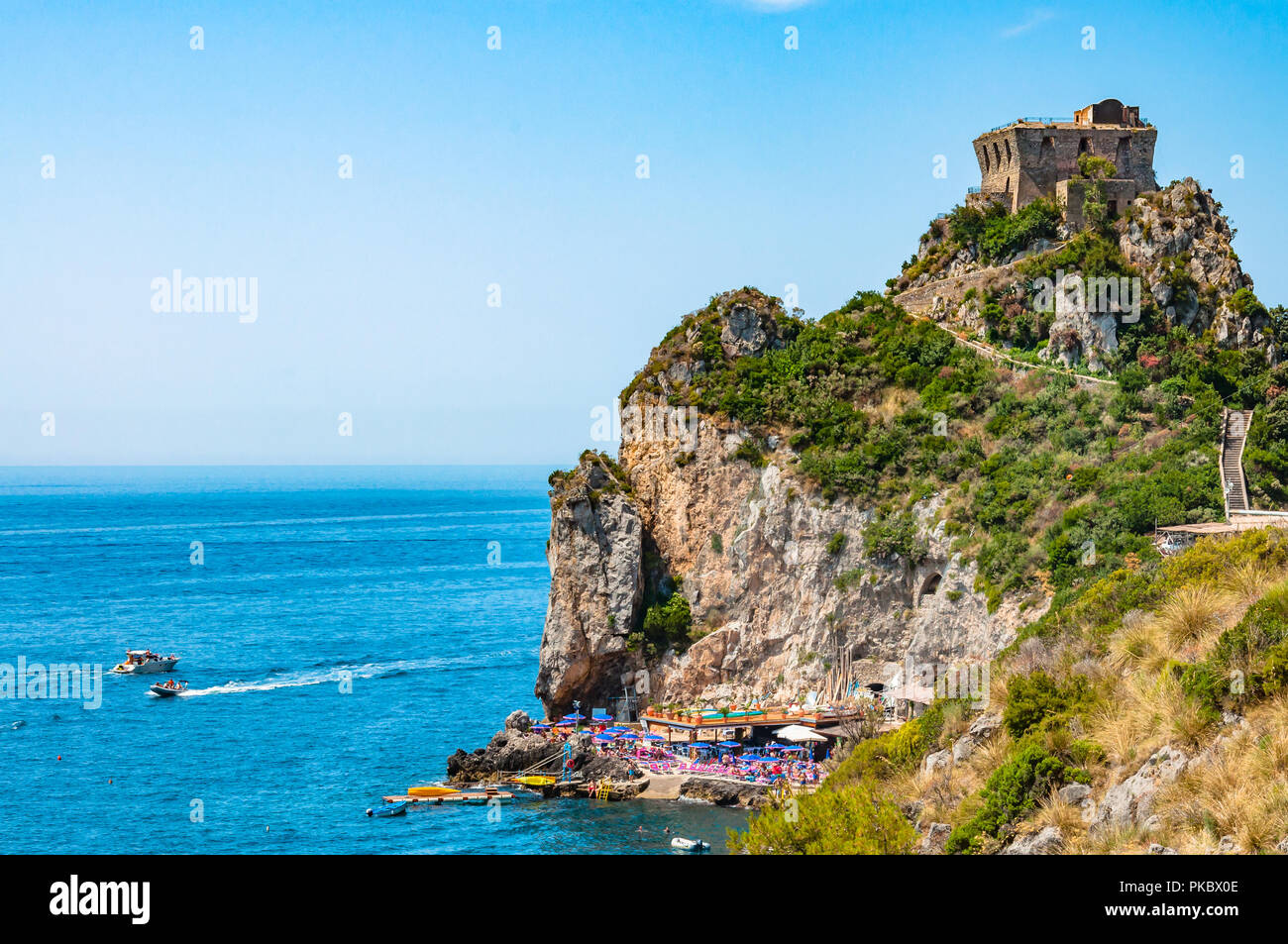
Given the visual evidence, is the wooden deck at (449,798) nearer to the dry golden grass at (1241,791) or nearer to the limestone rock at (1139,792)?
the limestone rock at (1139,792)

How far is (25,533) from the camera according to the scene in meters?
174

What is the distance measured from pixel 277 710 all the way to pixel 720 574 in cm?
2659

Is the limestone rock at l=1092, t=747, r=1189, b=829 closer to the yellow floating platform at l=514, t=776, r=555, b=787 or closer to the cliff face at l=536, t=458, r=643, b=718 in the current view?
the yellow floating platform at l=514, t=776, r=555, b=787

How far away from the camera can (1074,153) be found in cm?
6191

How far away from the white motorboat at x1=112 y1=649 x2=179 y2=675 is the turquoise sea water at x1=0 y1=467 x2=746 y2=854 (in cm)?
106

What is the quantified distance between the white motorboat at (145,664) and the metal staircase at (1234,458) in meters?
61.5

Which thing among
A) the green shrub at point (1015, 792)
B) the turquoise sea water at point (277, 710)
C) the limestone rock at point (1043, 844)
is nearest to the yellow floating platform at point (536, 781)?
the turquoise sea water at point (277, 710)

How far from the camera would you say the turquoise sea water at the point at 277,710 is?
45844 mm

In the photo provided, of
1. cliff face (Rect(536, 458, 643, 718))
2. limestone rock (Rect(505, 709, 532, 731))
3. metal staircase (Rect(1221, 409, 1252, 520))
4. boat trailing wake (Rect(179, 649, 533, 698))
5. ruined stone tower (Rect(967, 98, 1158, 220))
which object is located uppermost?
ruined stone tower (Rect(967, 98, 1158, 220))

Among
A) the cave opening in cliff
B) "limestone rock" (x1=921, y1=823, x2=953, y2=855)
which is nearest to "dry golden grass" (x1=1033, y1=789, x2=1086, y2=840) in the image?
"limestone rock" (x1=921, y1=823, x2=953, y2=855)

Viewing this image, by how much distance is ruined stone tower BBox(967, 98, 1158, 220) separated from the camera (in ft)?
201

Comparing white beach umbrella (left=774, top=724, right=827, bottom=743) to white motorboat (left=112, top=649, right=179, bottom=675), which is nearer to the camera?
white beach umbrella (left=774, top=724, right=827, bottom=743)

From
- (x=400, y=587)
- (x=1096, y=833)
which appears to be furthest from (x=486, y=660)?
(x=1096, y=833)
